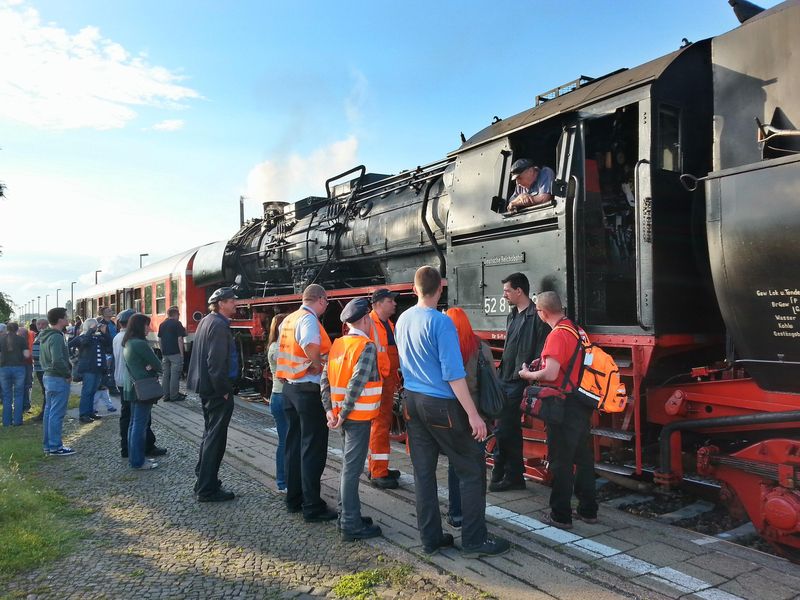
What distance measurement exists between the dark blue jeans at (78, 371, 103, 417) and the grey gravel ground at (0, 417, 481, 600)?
12.4 ft

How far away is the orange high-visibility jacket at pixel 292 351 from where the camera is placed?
4.27m

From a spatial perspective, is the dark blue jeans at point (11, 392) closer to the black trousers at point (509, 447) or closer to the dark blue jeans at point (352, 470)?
the dark blue jeans at point (352, 470)

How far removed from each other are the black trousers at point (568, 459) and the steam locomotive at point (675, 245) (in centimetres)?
35

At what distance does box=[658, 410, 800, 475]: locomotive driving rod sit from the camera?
3410 millimetres

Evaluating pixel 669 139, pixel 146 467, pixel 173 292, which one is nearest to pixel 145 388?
pixel 146 467

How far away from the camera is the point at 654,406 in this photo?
4.28 m

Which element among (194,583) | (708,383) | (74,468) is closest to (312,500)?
(194,583)

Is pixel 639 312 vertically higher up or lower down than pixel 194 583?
higher up

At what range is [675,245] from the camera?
4.18 metres

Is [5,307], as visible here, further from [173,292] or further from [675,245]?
[675,245]

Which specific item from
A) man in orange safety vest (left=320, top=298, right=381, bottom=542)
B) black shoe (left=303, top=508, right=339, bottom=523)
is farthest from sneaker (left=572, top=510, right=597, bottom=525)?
black shoe (left=303, top=508, right=339, bottom=523)

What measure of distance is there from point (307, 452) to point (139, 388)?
2.49 metres

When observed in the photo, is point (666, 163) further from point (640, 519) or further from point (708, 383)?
point (640, 519)

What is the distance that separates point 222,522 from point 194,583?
992 millimetres
